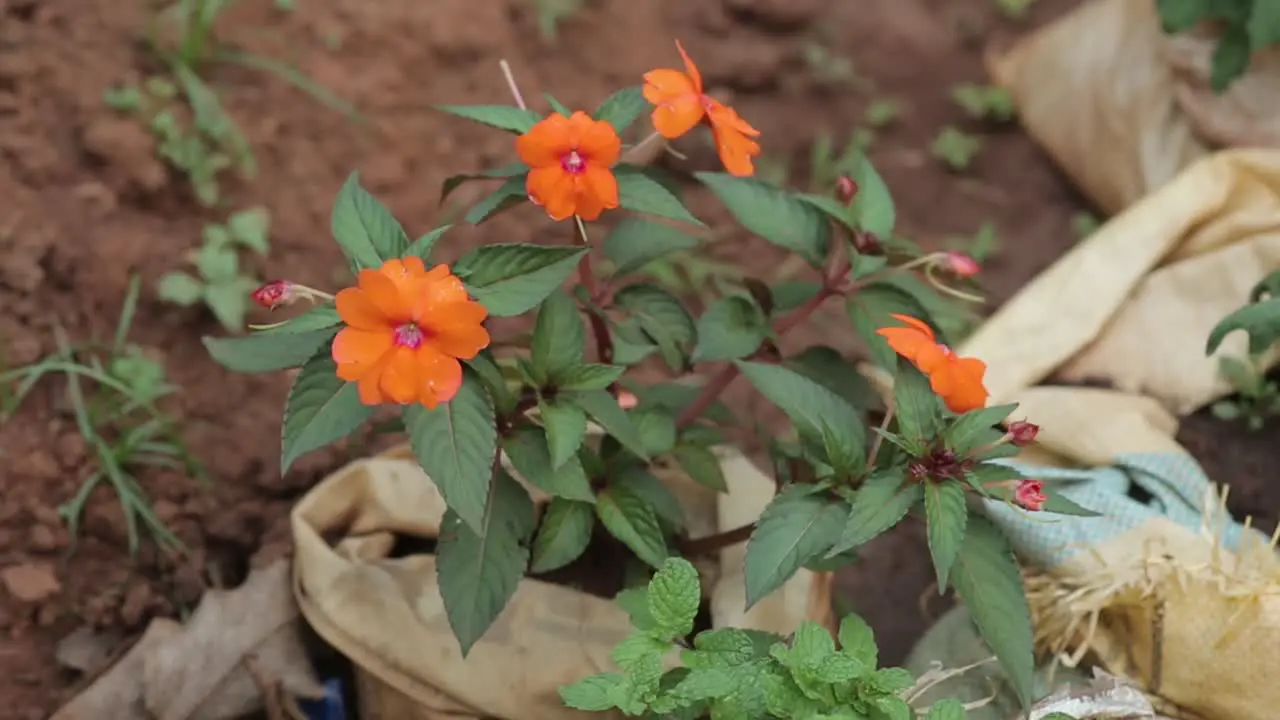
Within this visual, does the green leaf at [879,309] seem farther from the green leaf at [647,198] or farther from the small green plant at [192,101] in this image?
the small green plant at [192,101]

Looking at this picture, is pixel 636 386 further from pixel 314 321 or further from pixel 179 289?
pixel 179 289

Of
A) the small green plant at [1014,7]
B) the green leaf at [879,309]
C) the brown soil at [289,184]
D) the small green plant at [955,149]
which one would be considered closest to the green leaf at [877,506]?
the green leaf at [879,309]

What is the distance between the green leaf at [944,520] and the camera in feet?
4.13

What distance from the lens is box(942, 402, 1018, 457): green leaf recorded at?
4.30 feet

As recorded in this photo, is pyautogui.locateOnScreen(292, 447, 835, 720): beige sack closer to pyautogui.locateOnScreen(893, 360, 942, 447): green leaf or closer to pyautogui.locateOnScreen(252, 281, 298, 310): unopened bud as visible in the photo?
pyautogui.locateOnScreen(893, 360, 942, 447): green leaf

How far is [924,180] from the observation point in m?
2.87

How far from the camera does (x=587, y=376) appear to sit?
1418 millimetres

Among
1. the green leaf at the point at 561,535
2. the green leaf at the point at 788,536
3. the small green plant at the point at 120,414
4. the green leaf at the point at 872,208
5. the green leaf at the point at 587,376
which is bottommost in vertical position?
the small green plant at the point at 120,414

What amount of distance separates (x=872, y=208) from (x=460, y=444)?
64 cm

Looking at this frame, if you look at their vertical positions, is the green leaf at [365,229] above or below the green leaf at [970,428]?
above

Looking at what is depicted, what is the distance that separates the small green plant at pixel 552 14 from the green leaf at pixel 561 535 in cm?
150

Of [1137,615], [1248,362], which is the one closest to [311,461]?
[1137,615]

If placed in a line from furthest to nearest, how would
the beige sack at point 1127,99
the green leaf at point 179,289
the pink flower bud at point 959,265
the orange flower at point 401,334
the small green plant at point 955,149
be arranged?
the small green plant at point 955,149 → the beige sack at point 1127,99 → the green leaf at point 179,289 → the pink flower bud at point 959,265 → the orange flower at point 401,334

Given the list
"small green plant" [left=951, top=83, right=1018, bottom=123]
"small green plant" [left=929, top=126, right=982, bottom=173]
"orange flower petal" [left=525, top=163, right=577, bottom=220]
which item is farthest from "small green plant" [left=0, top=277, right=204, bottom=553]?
"small green plant" [left=951, top=83, right=1018, bottom=123]
